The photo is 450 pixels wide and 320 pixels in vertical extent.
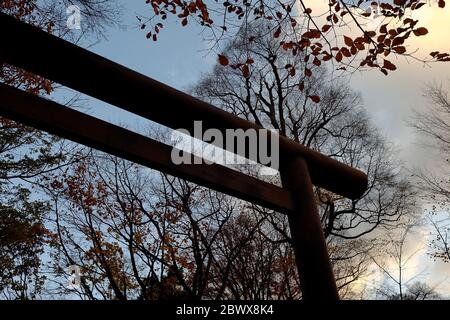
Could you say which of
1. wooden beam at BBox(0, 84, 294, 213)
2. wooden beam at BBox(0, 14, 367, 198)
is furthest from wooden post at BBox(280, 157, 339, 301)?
wooden beam at BBox(0, 14, 367, 198)

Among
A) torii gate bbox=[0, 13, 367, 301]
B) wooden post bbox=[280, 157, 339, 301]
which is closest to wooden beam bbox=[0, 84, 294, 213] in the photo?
torii gate bbox=[0, 13, 367, 301]

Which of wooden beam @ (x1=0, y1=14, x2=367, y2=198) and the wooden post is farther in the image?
the wooden post

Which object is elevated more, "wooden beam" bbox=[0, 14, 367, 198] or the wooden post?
"wooden beam" bbox=[0, 14, 367, 198]

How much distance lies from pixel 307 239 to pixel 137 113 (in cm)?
163

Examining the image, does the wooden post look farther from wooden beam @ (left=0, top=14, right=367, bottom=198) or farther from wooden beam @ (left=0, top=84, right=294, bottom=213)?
wooden beam @ (left=0, top=14, right=367, bottom=198)

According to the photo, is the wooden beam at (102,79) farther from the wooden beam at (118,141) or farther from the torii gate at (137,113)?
the wooden beam at (118,141)

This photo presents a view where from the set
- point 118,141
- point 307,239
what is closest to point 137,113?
point 118,141

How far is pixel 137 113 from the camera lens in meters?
2.78

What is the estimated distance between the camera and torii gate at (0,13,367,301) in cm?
242

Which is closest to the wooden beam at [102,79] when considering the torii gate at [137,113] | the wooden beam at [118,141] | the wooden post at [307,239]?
the torii gate at [137,113]
